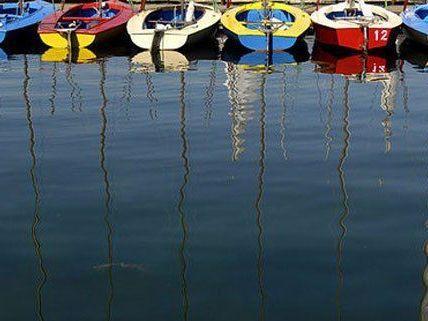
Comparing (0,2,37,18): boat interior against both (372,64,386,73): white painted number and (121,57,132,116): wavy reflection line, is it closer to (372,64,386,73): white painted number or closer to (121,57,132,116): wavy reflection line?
(121,57,132,116): wavy reflection line

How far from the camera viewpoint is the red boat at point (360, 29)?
2552cm

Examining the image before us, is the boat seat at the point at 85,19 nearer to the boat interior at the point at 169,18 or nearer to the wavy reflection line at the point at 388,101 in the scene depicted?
the boat interior at the point at 169,18

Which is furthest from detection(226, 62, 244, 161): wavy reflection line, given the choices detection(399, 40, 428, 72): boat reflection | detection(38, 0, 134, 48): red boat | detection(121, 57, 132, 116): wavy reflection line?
detection(38, 0, 134, 48): red boat

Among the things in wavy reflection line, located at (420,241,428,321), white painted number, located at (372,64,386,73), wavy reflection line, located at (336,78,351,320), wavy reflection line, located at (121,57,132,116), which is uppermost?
wavy reflection line, located at (420,241,428,321)

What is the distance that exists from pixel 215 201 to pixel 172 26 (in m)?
17.6

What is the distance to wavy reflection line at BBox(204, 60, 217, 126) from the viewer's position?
17094 millimetres

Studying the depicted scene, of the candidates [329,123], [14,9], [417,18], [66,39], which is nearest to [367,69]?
[417,18]

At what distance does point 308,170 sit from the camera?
12891 millimetres

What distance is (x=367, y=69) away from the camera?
22750 mm

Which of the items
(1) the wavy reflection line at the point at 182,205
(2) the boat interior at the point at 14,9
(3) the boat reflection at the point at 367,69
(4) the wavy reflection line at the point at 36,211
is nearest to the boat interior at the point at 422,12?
(3) the boat reflection at the point at 367,69

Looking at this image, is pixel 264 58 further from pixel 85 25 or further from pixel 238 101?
pixel 85 25

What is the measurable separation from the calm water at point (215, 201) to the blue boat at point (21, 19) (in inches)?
346

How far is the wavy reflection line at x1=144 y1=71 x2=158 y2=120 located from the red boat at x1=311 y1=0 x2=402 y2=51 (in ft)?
22.0

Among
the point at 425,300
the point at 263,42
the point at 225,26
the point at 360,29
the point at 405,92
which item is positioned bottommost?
the point at 263,42
